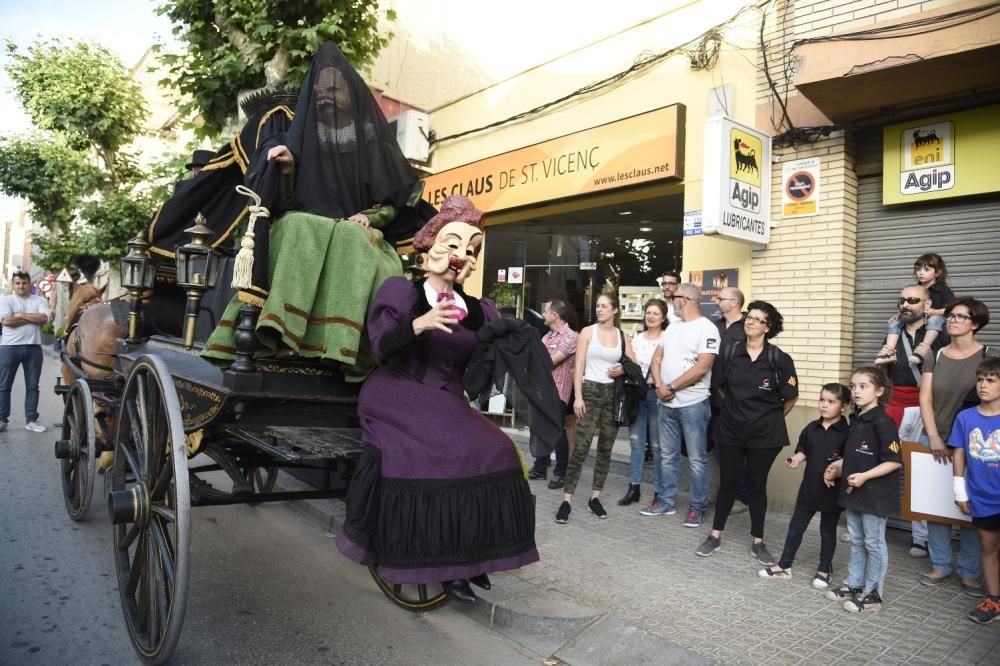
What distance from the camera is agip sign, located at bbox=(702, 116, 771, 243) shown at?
6398 mm

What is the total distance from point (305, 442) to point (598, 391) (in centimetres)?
359

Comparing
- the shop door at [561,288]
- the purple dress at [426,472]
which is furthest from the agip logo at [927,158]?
the purple dress at [426,472]

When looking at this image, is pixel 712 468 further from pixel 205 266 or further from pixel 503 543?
pixel 205 266

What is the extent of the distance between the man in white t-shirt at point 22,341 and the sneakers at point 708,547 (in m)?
8.30

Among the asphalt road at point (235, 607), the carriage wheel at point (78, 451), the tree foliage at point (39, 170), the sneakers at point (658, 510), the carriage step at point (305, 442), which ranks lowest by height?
the asphalt road at point (235, 607)

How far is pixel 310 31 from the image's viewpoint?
8266 mm

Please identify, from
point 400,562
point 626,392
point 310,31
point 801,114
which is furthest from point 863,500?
point 310,31

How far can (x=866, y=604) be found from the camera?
13.7ft

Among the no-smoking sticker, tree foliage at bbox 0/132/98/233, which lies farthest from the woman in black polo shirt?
tree foliage at bbox 0/132/98/233

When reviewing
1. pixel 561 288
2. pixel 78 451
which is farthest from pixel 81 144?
pixel 78 451

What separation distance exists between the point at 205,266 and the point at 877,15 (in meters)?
5.83

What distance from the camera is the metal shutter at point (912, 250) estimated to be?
5918mm

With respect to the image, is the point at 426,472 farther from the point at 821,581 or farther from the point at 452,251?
the point at 821,581

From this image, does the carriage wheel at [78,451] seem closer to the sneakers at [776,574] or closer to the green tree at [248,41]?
the sneakers at [776,574]
